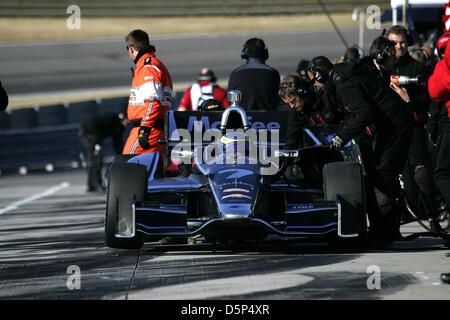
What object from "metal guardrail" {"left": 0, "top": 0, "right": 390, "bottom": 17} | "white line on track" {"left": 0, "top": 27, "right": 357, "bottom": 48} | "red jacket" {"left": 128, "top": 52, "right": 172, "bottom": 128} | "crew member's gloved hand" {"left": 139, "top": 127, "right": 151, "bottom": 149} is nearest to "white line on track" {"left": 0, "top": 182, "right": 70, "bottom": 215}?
"red jacket" {"left": 128, "top": 52, "right": 172, "bottom": 128}

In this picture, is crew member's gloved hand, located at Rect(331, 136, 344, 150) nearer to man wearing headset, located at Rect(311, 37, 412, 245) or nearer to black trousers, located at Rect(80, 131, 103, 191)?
man wearing headset, located at Rect(311, 37, 412, 245)

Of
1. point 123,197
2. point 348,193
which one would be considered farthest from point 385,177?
point 123,197

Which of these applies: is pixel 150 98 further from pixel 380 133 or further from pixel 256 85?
pixel 380 133

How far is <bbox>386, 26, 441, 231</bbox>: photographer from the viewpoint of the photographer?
1203 centimetres

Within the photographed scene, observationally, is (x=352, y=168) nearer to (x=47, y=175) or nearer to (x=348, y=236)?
Result: (x=348, y=236)

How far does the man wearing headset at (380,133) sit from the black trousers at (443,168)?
64cm

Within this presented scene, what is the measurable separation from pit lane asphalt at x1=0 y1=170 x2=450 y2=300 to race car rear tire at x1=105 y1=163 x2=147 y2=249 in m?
0.13

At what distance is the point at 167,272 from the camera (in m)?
9.02

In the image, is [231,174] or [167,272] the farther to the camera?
[231,174]

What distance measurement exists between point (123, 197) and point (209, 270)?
1287 mm

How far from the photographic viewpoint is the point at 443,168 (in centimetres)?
1021

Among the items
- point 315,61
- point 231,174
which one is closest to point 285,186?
point 231,174

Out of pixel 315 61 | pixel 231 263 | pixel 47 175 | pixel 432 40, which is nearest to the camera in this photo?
pixel 231 263
